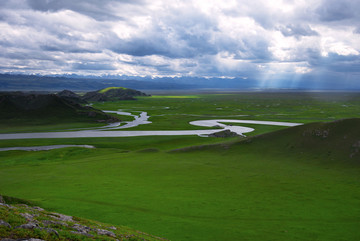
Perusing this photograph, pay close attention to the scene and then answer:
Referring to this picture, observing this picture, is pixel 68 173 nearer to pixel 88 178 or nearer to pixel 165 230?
pixel 88 178

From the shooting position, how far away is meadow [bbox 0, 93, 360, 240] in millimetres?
27125

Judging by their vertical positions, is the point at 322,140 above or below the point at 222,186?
above

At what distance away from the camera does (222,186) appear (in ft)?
133

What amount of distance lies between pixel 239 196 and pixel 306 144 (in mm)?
30777

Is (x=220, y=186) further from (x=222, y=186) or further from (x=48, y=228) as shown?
(x=48, y=228)

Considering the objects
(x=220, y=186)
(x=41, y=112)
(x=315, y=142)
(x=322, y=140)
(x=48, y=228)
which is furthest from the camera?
(x=41, y=112)

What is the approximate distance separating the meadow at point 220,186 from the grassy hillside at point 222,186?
115mm

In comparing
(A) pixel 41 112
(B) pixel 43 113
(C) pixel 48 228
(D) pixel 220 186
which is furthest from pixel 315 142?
(A) pixel 41 112

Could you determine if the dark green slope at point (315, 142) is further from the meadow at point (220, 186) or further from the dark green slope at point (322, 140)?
the meadow at point (220, 186)

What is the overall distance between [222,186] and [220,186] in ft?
0.90

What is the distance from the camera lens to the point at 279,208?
3184 cm

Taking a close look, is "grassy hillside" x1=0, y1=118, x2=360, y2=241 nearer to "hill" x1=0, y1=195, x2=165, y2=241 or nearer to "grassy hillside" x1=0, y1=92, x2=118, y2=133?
"hill" x1=0, y1=195, x2=165, y2=241

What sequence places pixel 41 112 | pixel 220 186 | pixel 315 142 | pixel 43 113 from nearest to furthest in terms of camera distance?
pixel 220 186
pixel 315 142
pixel 43 113
pixel 41 112

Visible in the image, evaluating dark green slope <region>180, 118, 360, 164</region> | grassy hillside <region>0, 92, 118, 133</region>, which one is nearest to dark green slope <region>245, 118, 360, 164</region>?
dark green slope <region>180, 118, 360, 164</region>
